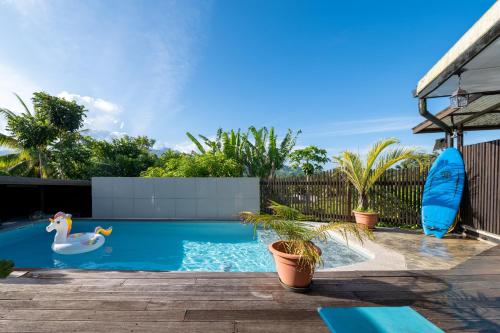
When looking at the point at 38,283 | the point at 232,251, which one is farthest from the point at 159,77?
the point at 38,283

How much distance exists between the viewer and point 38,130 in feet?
34.1

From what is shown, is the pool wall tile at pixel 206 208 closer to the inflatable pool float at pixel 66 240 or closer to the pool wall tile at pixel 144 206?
the pool wall tile at pixel 144 206

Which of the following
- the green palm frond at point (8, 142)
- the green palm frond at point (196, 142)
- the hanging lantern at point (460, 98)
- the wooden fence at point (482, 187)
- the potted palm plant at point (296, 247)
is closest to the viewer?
the potted palm plant at point (296, 247)

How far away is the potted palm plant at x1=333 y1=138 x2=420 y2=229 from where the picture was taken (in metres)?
5.66

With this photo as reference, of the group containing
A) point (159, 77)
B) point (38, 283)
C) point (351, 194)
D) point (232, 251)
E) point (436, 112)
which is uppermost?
point (159, 77)

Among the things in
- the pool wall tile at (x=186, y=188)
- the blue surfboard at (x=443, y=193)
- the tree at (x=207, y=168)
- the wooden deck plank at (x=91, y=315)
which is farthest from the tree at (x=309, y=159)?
the wooden deck plank at (x=91, y=315)

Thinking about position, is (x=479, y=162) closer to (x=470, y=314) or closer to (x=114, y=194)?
(x=470, y=314)

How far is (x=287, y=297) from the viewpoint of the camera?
2256 millimetres

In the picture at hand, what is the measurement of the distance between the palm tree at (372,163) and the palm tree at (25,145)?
13.8 m

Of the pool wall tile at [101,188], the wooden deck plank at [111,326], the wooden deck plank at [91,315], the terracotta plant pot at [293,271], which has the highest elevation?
the pool wall tile at [101,188]

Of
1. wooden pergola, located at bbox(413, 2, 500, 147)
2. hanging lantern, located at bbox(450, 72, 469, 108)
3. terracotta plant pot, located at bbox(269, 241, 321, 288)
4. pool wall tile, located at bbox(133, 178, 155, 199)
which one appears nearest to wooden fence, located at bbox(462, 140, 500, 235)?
wooden pergola, located at bbox(413, 2, 500, 147)

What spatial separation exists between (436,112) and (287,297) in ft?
18.1

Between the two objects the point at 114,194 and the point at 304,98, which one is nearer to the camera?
the point at 114,194

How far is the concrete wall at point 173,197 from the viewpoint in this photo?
811 cm
